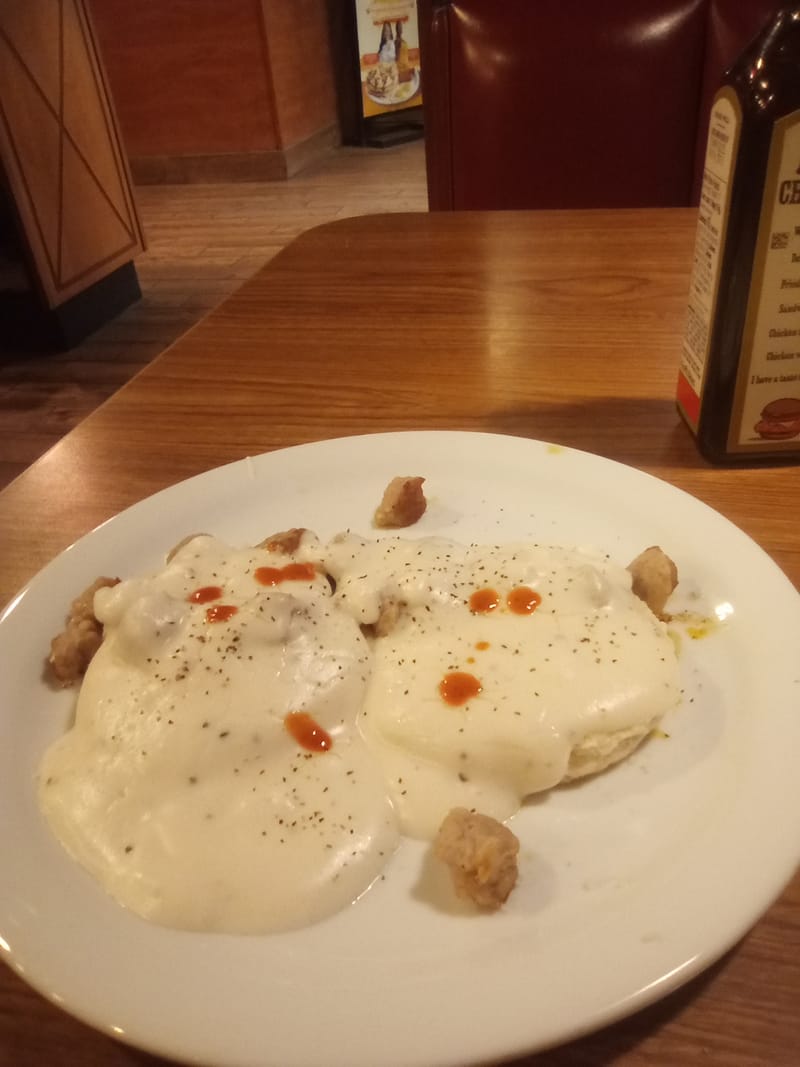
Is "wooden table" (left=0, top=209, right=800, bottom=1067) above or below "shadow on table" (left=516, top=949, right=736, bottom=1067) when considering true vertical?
below

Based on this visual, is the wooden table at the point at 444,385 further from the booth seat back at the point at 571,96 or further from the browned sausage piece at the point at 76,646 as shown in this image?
the booth seat back at the point at 571,96

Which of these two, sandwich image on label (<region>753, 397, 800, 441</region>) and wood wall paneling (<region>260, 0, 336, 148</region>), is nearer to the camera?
sandwich image on label (<region>753, 397, 800, 441</region>)

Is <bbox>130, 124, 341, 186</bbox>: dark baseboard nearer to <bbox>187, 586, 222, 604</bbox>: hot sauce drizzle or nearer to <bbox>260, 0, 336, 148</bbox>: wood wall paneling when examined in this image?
<bbox>260, 0, 336, 148</bbox>: wood wall paneling

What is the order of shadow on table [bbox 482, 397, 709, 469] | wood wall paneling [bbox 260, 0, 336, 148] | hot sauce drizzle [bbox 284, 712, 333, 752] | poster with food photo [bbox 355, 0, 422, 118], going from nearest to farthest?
1. hot sauce drizzle [bbox 284, 712, 333, 752]
2. shadow on table [bbox 482, 397, 709, 469]
3. wood wall paneling [bbox 260, 0, 336, 148]
4. poster with food photo [bbox 355, 0, 422, 118]

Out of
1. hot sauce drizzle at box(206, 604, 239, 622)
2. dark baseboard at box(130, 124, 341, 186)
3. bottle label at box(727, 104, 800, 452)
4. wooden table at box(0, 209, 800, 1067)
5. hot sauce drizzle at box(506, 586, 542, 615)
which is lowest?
dark baseboard at box(130, 124, 341, 186)

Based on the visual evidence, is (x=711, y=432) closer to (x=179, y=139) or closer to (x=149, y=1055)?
(x=149, y=1055)

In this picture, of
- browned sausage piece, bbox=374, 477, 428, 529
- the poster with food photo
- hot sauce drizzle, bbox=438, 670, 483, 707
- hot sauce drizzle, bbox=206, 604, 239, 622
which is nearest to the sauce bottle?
browned sausage piece, bbox=374, 477, 428, 529

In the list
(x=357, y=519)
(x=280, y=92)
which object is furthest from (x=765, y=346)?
(x=280, y=92)
